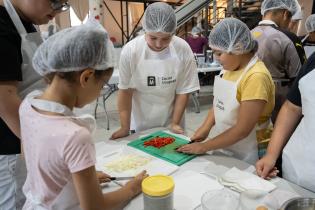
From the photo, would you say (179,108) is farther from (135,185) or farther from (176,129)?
(135,185)

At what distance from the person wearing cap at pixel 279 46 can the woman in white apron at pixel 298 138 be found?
3.50 ft

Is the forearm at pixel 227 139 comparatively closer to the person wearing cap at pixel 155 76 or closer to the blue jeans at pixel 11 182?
the person wearing cap at pixel 155 76

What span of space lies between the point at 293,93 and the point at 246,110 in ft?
0.61

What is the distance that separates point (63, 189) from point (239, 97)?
0.81m

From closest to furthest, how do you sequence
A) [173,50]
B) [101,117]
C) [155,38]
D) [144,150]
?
[144,150], [155,38], [173,50], [101,117]

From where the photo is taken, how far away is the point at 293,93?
3.50 feet

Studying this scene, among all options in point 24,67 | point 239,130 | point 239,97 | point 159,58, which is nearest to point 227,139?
point 239,130

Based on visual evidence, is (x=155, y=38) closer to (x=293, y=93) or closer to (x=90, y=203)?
(x=293, y=93)

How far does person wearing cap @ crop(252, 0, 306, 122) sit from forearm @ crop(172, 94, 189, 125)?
85cm

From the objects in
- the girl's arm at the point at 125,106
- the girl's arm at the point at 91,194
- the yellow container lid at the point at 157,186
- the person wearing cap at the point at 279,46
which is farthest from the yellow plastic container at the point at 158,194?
the person wearing cap at the point at 279,46

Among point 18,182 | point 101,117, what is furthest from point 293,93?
point 101,117

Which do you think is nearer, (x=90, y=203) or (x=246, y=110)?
(x=90, y=203)

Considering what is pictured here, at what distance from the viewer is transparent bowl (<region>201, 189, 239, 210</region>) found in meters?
0.81

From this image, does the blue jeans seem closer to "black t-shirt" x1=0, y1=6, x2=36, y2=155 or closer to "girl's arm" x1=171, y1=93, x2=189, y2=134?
"black t-shirt" x1=0, y1=6, x2=36, y2=155
